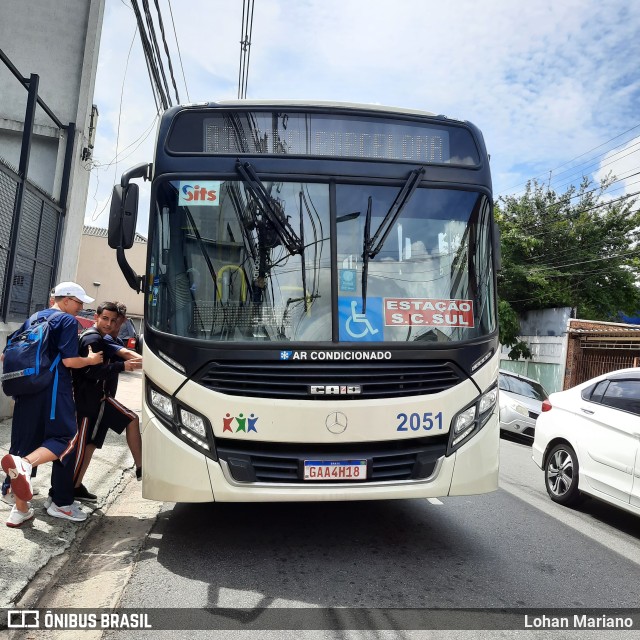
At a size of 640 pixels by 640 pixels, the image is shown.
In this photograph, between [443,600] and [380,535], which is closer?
[443,600]

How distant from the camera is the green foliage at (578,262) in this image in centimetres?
2706

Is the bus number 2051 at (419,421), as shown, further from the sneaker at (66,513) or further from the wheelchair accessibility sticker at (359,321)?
the sneaker at (66,513)

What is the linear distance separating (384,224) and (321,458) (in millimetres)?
1687

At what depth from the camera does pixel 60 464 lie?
16.1ft

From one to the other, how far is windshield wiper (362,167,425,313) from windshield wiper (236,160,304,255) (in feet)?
1.52

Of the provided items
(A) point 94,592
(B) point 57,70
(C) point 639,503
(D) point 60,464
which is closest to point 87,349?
(D) point 60,464

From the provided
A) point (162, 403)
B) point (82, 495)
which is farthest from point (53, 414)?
point (82, 495)

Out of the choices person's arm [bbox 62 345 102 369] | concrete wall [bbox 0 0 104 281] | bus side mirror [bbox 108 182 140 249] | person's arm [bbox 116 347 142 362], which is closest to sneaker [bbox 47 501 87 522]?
person's arm [bbox 62 345 102 369]

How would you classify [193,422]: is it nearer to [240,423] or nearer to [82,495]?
[240,423]

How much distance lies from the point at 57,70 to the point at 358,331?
8988 mm

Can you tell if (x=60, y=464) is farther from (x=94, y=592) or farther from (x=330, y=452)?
(x=330, y=452)

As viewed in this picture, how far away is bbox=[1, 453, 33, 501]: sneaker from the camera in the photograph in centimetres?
432

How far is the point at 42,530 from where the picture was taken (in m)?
4.62

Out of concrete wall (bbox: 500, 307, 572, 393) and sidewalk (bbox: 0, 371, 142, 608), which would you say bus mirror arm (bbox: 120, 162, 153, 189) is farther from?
concrete wall (bbox: 500, 307, 572, 393)
